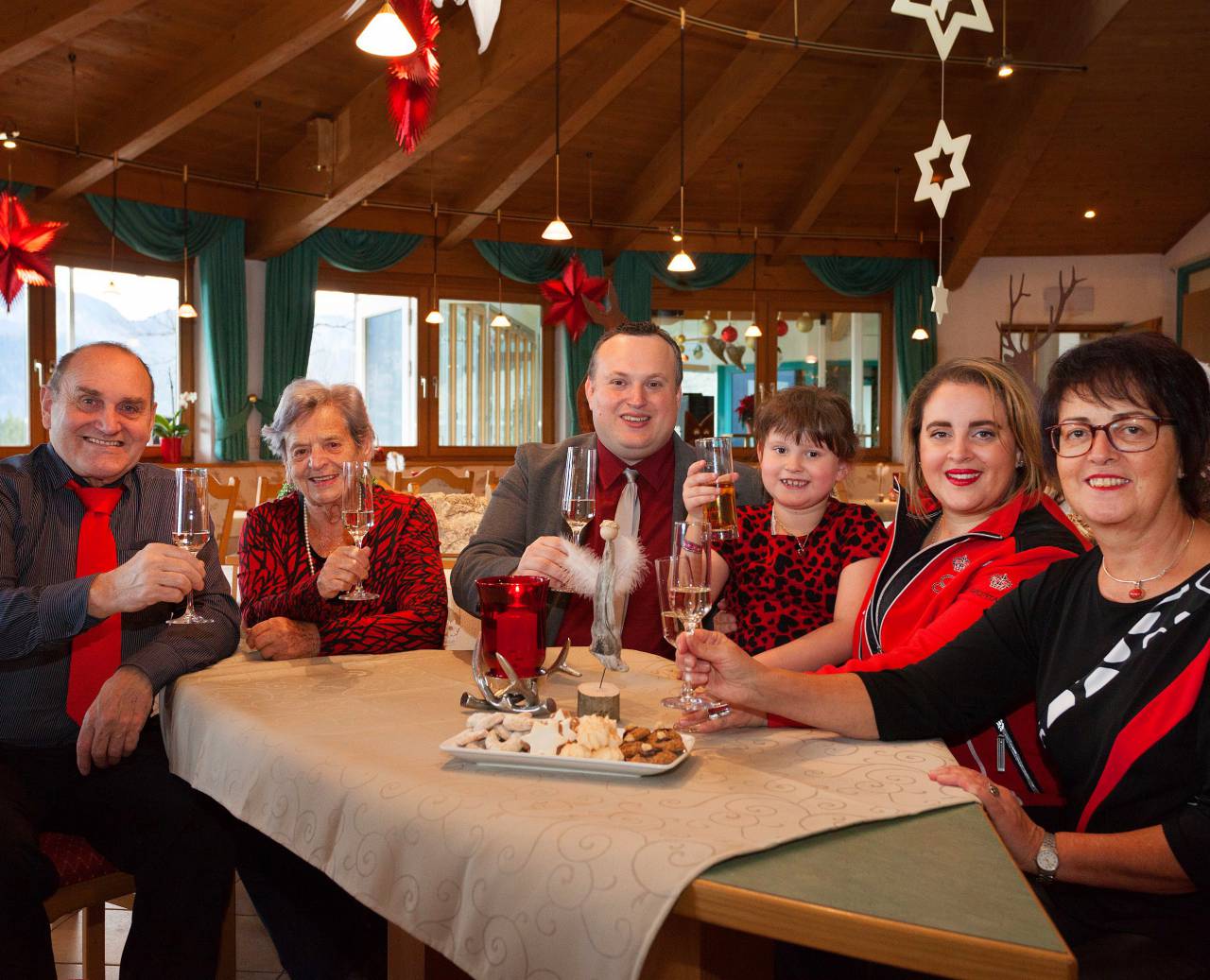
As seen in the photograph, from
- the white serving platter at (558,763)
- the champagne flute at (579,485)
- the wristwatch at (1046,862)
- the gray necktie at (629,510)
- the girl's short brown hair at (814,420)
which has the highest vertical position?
the girl's short brown hair at (814,420)

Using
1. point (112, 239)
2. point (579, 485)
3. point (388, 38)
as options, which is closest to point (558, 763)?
point (579, 485)

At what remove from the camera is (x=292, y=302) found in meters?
9.61

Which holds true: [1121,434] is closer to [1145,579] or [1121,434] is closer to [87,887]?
[1145,579]

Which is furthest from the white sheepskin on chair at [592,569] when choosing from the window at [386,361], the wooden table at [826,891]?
the window at [386,361]

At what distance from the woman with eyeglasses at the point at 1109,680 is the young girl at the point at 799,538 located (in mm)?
663

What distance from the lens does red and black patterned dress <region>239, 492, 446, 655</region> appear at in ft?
7.51

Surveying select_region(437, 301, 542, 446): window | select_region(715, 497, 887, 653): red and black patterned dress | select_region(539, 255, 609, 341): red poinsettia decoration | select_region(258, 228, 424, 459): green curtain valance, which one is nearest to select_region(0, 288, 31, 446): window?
select_region(258, 228, 424, 459): green curtain valance

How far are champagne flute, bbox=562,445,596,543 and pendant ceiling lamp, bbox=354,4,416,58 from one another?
6.94 ft

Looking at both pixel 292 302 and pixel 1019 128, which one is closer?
pixel 1019 128

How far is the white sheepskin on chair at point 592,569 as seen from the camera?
2020mm

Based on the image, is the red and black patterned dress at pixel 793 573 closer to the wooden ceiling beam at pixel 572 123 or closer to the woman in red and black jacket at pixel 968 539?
the woman in red and black jacket at pixel 968 539

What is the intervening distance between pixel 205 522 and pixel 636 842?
122 cm

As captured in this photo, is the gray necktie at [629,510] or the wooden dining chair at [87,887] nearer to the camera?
the wooden dining chair at [87,887]

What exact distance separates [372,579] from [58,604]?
0.72m
